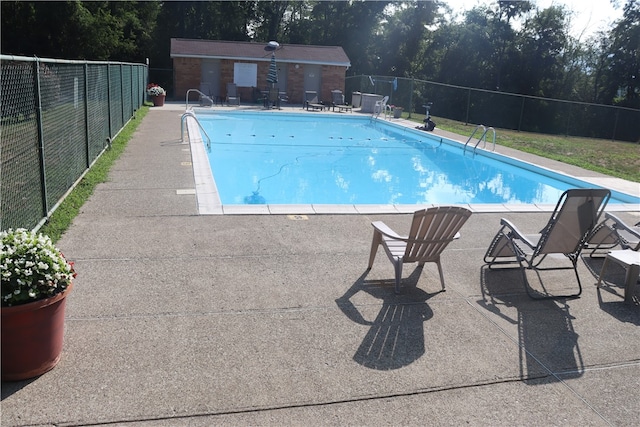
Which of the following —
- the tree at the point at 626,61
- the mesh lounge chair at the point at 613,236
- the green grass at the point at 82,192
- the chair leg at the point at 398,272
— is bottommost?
the green grass at the point at 82,192

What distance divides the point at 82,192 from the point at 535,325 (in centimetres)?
601

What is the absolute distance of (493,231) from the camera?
675 centimetres

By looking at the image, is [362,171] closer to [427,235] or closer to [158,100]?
[427,235]

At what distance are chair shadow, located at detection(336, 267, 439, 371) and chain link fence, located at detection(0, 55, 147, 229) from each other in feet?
10.6

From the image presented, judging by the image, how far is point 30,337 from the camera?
2953 mm

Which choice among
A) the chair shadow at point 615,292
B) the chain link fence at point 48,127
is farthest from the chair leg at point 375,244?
the chain link fence at point 48,127

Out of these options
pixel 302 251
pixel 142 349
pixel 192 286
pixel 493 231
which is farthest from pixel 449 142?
pixel 142 349

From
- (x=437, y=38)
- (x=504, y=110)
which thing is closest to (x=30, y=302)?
(x=504, y=110)

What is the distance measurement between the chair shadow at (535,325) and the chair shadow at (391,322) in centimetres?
63

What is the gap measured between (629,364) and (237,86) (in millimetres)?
26120

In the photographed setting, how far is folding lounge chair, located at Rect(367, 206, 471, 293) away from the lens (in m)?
4.52

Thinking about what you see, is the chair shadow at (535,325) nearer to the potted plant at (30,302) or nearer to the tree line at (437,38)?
the potted plant at (30,302)

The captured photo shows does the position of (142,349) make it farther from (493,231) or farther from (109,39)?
(109,39)

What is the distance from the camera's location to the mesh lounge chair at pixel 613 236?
5.44m
